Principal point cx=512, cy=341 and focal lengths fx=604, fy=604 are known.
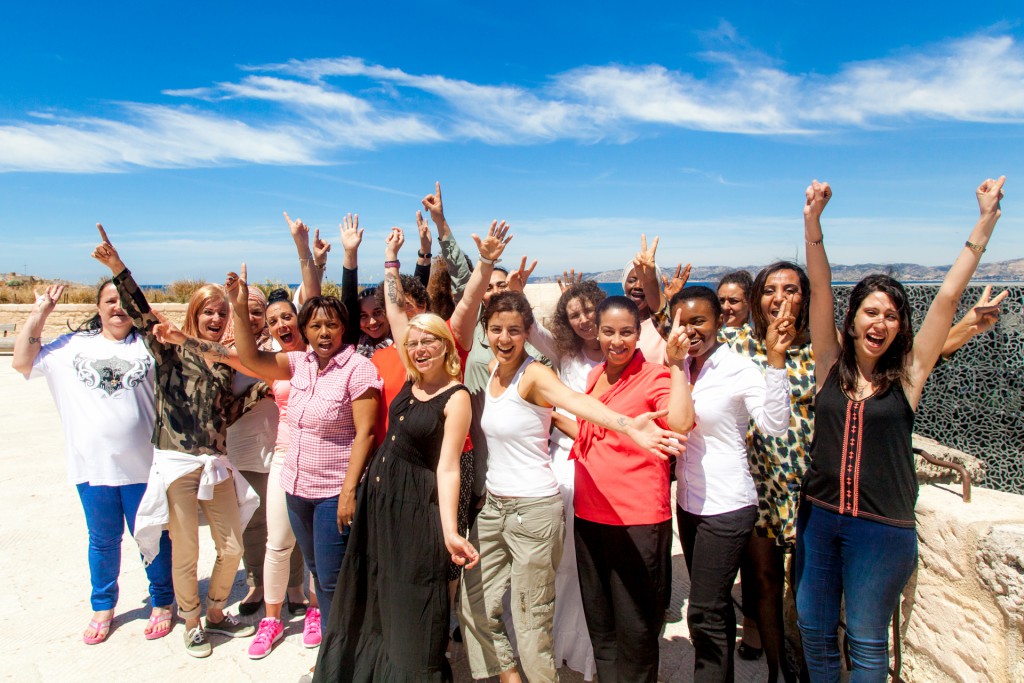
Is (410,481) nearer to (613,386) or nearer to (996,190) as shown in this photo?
(613,386)

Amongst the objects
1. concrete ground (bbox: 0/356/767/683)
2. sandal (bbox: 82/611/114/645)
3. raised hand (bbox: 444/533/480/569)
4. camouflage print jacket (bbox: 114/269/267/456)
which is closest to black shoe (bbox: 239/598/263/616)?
concrete ground (bbox: 0/356/767/683)

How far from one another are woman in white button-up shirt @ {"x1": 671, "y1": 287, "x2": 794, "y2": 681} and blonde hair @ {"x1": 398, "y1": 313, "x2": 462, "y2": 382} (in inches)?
41.5

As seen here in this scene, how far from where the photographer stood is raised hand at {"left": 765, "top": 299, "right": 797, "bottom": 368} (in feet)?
8.74

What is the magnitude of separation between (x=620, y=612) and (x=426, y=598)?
868 mm

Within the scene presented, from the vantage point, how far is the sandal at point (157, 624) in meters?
3.55

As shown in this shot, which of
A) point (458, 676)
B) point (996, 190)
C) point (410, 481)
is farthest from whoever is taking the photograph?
point (458, 676)

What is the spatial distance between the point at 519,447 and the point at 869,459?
1.40 m

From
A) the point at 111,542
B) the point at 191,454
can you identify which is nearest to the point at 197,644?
the point at 111,542

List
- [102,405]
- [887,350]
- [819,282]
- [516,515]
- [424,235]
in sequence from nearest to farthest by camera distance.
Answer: [887,350]
[819,282]
[516,515]
[102,405]
[424,235]

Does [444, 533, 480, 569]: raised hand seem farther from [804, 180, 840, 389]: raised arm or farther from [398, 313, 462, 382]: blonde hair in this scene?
[804, 180, 840, 389]: raised arm

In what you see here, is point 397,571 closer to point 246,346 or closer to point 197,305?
point 246,346

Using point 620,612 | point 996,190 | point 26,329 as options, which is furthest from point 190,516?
point 996,190

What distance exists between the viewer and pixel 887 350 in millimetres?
2449

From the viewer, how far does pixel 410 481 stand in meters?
2.78
